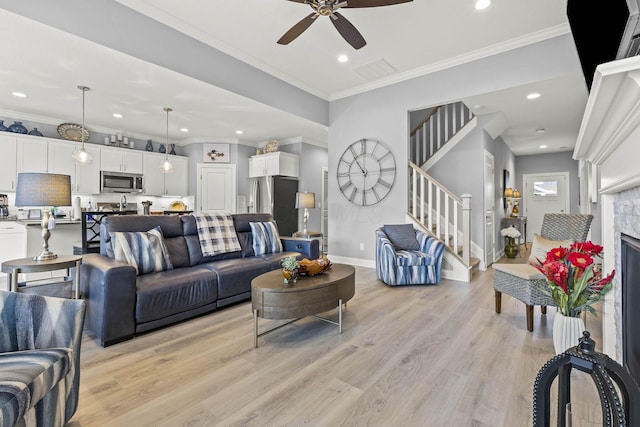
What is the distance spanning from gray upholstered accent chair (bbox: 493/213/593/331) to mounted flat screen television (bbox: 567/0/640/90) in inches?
56.6

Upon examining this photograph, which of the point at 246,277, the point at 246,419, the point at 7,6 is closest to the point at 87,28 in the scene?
the point at 7,6

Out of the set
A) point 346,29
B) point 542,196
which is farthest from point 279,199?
point 542,196

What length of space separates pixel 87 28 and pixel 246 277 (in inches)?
108

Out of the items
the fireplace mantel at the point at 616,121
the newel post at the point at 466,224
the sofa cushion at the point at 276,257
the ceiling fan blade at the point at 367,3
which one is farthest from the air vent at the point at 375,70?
the fireplace mantel at the point at 616,121

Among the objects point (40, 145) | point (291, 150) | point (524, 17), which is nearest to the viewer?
point (524, 17)

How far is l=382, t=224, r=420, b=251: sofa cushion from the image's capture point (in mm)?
4273

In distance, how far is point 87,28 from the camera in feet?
9.08

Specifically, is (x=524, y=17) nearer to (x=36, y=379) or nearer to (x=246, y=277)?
(x=246, y=277)

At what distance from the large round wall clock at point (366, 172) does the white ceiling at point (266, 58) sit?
921 mm

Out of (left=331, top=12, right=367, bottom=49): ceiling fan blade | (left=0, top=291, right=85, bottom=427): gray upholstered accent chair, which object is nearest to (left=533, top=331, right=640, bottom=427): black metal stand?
(left=0, top=291, right=85, bottom=427): gray upholstered accent chair

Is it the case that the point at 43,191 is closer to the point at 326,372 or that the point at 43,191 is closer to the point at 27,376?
the point at 27,376

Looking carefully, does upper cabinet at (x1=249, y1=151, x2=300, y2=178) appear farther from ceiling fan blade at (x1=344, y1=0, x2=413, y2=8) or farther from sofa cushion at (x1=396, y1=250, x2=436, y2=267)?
ceiling fan blade at (x1=344, y1=0, x2=413, y2=8)

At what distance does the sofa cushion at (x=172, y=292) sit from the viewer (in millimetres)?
2404

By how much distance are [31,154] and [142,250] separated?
13.3ft
